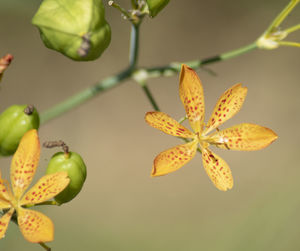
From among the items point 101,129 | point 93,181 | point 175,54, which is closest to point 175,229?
point 93,181

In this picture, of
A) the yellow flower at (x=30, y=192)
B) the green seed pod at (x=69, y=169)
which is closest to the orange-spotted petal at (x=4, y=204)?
the yellow flower at (x=30, y=192)

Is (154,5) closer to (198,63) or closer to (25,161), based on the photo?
(198,63)

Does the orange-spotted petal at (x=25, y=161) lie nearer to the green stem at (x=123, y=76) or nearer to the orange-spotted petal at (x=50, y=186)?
the orange-spotted petal at (x=50, y=186)

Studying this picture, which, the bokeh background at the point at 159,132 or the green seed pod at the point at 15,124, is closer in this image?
the green seed pod at the point at 15,124

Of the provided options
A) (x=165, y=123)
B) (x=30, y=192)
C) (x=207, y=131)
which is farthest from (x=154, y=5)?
(x=30, y=192)

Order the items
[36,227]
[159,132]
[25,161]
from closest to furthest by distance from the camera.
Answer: [36,227] < [25,161] < [159,132]

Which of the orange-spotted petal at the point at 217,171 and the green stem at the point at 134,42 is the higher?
the green stem at the point at 134,42
